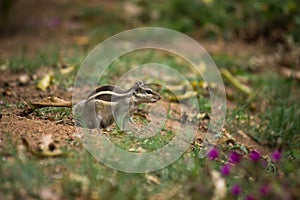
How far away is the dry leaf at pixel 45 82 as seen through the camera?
5.95 metres

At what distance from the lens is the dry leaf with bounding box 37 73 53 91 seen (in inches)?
234

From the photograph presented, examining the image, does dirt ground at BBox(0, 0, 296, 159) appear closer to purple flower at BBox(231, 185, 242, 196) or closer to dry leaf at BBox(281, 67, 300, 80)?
dry leaf at BBox(281, 67, 300, 80)

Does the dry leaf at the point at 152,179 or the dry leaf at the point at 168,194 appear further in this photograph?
the dry leaf at the point at 152,179

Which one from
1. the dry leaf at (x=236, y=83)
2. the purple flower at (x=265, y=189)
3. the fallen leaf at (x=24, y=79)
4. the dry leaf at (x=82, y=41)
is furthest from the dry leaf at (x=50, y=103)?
the dry leaf at (x=82, y=41)

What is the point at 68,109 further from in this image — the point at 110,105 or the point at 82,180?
the point at 82,180

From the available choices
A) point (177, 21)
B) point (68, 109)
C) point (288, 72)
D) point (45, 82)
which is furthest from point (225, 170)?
point (177, 21)

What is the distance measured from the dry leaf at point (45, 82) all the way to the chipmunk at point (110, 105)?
1299 mm

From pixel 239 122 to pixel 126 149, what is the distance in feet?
5.86

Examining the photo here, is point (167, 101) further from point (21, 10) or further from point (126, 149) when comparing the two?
point (21, 10)

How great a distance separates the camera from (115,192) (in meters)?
3.52

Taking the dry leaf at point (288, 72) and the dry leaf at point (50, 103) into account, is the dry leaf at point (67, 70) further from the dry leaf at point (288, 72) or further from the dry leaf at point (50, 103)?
the dry leaf at point (288, 72)

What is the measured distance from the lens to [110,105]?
4.66m

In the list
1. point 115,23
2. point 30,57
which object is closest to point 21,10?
point 115,23

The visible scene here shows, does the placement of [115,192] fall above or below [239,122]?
above
